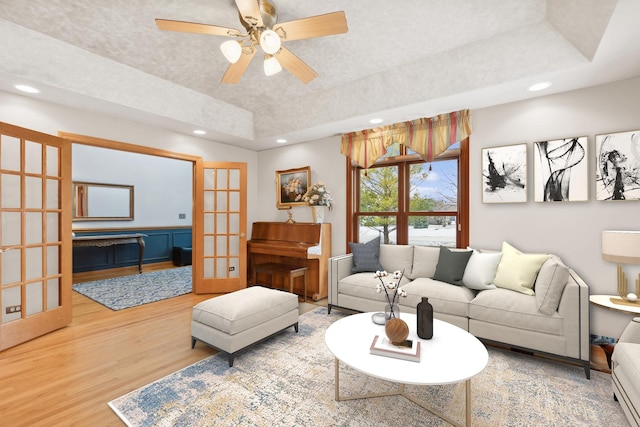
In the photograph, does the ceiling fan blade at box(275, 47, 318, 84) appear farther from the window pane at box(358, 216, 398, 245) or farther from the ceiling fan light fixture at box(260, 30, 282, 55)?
the window pane at box(358, 216, 398, 245)

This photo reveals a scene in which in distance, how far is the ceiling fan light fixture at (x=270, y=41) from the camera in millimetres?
1960

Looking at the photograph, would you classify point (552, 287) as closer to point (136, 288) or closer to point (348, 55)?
point (348, 55)

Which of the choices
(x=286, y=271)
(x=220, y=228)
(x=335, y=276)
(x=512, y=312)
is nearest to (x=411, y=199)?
(x=335, y=276)

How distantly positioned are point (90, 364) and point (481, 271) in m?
3.68

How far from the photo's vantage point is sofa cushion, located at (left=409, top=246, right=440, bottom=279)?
3.53 metres

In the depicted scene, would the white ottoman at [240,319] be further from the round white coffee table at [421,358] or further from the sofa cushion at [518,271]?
the sofa cushion at [518,271]

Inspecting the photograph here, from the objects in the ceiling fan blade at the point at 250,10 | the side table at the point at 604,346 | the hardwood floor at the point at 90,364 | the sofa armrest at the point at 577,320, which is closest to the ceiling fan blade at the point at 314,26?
the ceiling fan blade at the point at 250,10

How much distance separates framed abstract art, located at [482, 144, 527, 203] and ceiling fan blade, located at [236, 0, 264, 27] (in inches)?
109

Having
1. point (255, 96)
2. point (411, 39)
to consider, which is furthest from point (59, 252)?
point (411, 39)

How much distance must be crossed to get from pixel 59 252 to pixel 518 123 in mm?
5263

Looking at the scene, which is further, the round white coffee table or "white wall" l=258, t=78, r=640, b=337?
"white wall" l=258, t=78, r=640, b=337

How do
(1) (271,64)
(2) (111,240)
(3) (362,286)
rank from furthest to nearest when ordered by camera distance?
1. (2) (111,240)
2. (3) (362,286)
3. (1) (271,64)

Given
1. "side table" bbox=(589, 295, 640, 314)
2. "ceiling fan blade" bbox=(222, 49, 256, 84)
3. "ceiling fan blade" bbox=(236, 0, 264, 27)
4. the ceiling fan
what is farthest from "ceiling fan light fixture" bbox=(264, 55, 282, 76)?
"side table" bbox=(589, 295, 640, 314)

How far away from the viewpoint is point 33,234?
9.96 ft
